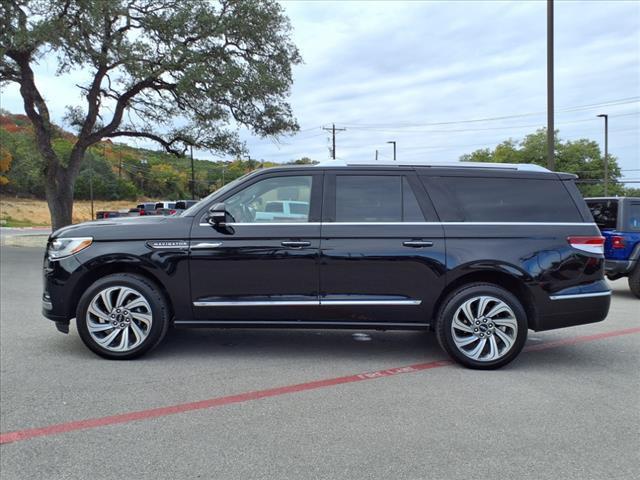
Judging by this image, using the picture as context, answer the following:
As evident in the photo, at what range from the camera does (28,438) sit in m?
3.30

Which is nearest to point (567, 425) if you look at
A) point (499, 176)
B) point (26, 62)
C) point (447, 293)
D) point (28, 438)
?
point (447, 293)

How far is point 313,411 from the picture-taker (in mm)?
3754

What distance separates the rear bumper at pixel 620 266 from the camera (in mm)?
8641

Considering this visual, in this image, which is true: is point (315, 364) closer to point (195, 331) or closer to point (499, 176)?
point (195, 331)

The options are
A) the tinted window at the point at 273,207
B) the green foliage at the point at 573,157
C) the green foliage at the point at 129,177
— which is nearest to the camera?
the tinted window at the point at 273,207

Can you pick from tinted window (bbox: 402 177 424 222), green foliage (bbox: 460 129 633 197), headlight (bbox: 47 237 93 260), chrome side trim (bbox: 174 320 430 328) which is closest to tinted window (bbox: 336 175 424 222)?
tinted window (bbox: 402 177 424 222)

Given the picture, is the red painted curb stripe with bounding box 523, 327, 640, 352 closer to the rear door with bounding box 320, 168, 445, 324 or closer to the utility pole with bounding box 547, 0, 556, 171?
the rear door with bounding box 320, 168, 445, 324

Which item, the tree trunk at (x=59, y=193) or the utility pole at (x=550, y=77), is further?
the tree trunk at (x=59, y=193)

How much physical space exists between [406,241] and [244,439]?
2.32 meters

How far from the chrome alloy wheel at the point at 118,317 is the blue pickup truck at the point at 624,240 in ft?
25.1

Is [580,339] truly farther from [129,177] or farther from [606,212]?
[129,177]

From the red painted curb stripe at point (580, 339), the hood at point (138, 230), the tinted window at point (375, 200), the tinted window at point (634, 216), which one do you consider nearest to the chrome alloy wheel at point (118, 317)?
the hood at point (138, 230)

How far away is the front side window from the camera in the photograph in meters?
4.90

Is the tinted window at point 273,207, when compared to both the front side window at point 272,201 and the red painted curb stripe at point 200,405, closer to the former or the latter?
the front side window at point 272,201
